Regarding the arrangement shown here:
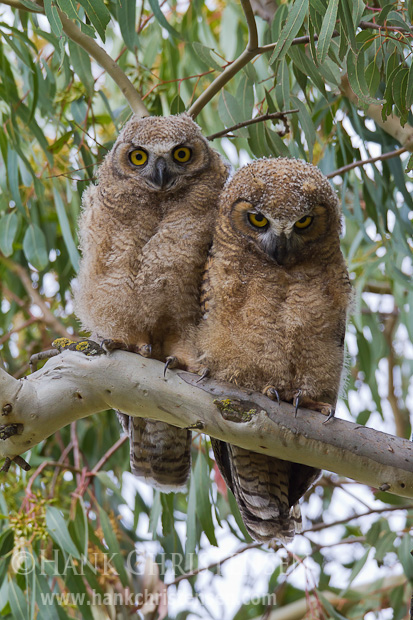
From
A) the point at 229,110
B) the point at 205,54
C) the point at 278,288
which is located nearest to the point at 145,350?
the point at 278,288

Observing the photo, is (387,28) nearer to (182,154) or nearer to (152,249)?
(182,154)

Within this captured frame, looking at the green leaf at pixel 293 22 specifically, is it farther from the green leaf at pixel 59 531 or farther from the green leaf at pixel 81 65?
the green leaf at pixel 59 531

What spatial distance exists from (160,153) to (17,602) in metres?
1.86

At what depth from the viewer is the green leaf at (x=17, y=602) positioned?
9.16 feet

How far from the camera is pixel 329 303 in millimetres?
2178

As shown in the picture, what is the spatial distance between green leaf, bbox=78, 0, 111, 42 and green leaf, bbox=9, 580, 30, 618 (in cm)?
216

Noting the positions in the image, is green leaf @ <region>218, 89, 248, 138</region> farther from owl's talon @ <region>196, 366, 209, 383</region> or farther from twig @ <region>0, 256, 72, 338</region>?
twig @ <region>0, 256, 72, 338</region>

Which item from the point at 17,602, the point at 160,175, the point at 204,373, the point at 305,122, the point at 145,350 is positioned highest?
the point at 305,122

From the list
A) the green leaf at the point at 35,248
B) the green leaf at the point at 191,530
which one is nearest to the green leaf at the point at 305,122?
the green leaf at the point at 35,248

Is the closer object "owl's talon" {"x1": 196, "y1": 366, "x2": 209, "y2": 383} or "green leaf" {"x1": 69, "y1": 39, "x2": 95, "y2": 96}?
"owl's talon" {"x1": 196, "y1": 366, "x2": 209, "y2": 383}

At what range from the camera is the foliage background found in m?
2.30

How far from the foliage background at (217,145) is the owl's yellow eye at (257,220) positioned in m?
0.46

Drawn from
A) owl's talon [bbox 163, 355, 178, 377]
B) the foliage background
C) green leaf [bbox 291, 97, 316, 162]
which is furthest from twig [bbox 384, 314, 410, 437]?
owl's talon [bbox 163, 355, 178, 377]

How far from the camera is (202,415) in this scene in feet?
6.38
